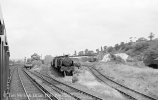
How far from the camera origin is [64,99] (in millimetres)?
15883

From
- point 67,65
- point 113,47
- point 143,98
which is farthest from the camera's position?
point 113,47

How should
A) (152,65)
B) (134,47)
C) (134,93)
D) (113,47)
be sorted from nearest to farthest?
(134,93)
(152,65)
(134,47)
(113,47)

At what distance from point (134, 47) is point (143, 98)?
339 ft

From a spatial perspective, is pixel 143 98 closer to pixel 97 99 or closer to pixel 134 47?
pixel 97 99

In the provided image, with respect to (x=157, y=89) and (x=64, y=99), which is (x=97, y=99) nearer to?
(x=64, y=99)

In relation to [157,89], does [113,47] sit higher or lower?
higher

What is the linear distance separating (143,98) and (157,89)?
4525 mm

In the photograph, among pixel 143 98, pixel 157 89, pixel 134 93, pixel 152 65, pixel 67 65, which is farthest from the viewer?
pixel 152 65

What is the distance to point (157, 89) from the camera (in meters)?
21.8

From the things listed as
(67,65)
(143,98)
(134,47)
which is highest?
(134,47)

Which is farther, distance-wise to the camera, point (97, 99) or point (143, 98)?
point (143, 98)

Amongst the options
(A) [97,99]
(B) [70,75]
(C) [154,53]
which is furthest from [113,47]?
(A) [97,99]

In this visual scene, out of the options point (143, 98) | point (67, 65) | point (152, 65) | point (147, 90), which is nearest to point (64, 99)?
point (143, 98)

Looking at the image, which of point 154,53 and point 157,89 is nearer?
point 157,89
